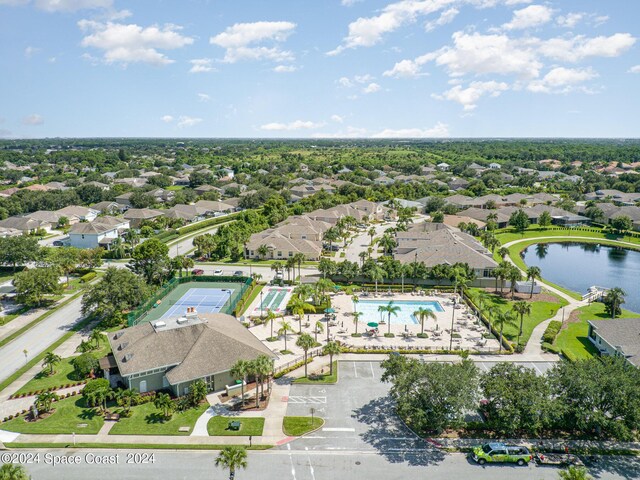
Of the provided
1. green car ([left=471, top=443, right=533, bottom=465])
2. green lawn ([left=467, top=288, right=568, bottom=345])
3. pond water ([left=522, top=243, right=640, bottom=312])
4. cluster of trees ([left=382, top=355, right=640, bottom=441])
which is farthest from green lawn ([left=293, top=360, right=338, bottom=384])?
pond water ([left=522, top=243, right=640, bottom=312])

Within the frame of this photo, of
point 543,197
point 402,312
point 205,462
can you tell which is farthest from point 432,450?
point 543,197

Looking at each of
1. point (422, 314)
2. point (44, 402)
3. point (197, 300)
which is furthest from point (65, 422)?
point (422, 314)

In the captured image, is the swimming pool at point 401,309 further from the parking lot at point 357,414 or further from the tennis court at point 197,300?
the tennis court at point 197,300

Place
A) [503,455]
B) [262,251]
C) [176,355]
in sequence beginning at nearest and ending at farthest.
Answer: [503,455] → [176,355] → [262,251]

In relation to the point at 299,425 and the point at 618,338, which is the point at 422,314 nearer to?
the point at 618,338

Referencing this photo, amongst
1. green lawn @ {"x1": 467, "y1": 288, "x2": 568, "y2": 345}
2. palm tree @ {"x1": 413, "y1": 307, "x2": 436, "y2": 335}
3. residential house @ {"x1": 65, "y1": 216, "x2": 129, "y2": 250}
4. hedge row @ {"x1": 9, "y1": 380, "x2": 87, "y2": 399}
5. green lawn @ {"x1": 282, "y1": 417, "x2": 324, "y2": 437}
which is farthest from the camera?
residential house @ {"x1": 65, "y1": 216, "x2": 129, "y2": 250}

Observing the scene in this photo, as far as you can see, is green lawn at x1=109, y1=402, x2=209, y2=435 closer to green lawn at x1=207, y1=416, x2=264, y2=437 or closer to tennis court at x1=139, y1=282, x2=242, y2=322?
green lawn at x1=207, y1=416, x2=264, y2=437
